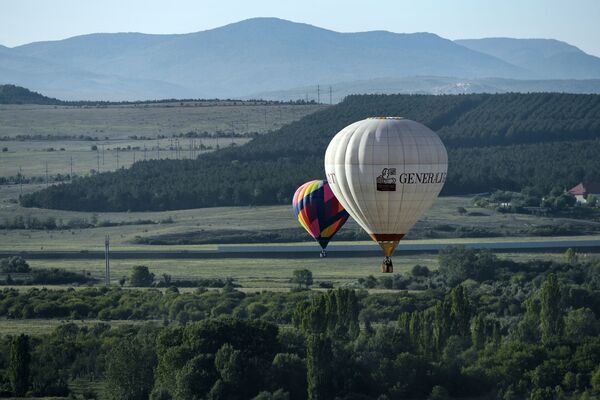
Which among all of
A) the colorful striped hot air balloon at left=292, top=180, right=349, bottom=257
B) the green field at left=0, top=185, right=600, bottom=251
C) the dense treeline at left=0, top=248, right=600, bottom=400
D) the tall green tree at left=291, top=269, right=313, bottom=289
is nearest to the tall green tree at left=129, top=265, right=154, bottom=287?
the tall green tree at left=291, top=269, right=313, bottom=289

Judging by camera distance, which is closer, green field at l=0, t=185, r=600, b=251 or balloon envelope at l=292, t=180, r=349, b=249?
balloon envelope at l=292, t=180, r=349, b=249

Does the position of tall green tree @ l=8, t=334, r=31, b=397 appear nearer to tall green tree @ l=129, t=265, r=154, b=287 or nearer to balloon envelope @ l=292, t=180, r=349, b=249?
balloon envelope @ l=292, t=180, r=349, b=249

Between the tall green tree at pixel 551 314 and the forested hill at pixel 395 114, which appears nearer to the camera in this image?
the tall green tree at pixel 551 314

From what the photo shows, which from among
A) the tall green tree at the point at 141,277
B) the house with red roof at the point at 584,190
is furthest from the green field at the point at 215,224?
the tall green tree at the point at 141,277

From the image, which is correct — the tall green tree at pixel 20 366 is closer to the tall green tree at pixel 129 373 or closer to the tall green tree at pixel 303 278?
the tall green tree at pixel 129 373

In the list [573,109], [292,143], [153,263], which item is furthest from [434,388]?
[573,109]

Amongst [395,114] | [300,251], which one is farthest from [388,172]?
[395,114]

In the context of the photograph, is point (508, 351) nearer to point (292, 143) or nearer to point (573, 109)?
point (292, 143)
